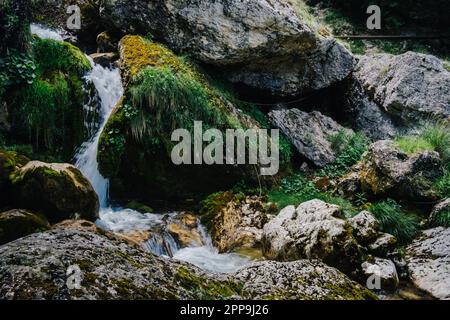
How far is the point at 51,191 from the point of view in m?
5.41

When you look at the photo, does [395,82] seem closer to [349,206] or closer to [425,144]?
[425,144]

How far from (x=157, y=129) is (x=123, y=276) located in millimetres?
4771

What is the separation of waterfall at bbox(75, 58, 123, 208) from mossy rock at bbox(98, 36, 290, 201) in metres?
0.19

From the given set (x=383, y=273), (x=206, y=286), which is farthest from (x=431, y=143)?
(x=206, y=286)

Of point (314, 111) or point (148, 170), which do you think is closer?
point (148, 170)

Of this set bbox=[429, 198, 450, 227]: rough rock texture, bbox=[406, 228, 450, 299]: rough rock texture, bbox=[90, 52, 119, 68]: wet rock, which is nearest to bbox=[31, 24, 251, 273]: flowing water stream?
bbox=[90, 52, 119, 68]: wet rock

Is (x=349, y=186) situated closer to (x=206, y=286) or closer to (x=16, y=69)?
(x=206, y=286)

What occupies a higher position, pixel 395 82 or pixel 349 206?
pixel 395 82

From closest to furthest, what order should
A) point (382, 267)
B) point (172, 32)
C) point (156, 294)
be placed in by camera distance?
point (156, 294), point (382, 267), point (172, 32)

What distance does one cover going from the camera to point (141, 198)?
7.36 m

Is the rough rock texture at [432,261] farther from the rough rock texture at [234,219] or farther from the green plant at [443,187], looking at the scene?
the rough rock texture at [234,219]

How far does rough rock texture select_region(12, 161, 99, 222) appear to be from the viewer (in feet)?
17.6

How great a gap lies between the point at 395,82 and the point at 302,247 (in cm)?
623
